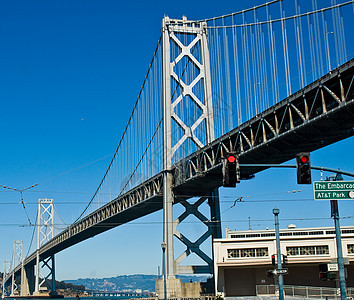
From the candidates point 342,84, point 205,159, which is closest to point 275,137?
point 342,84

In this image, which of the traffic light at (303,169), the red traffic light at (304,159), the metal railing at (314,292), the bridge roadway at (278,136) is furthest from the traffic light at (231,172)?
the metal railing at (314,292)

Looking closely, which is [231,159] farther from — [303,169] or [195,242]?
[195,242]

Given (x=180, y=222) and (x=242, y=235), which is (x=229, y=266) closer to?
(x=180, y=222)

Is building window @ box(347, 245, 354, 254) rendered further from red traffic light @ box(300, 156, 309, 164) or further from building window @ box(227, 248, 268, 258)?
red traffic light @ box(300, 156, 309, 164)

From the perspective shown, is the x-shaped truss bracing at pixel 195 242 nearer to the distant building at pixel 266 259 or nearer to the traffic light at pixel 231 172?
the distant building at pixel 266 259

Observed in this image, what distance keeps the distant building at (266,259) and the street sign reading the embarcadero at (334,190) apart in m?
36.7

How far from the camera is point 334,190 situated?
2123 cm

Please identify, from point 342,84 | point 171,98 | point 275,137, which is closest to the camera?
point 342,84

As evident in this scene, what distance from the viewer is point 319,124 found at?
38125mm

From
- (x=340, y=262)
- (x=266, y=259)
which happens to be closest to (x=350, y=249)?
(x=266, y=259)

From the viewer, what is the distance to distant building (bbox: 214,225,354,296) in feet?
187

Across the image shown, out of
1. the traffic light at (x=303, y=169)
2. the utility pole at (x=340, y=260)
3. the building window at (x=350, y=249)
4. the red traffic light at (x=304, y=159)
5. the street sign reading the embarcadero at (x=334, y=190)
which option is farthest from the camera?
the building window at (x=350, y=249)

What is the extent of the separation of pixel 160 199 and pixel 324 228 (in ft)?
72.0

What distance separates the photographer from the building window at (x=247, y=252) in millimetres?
58375
